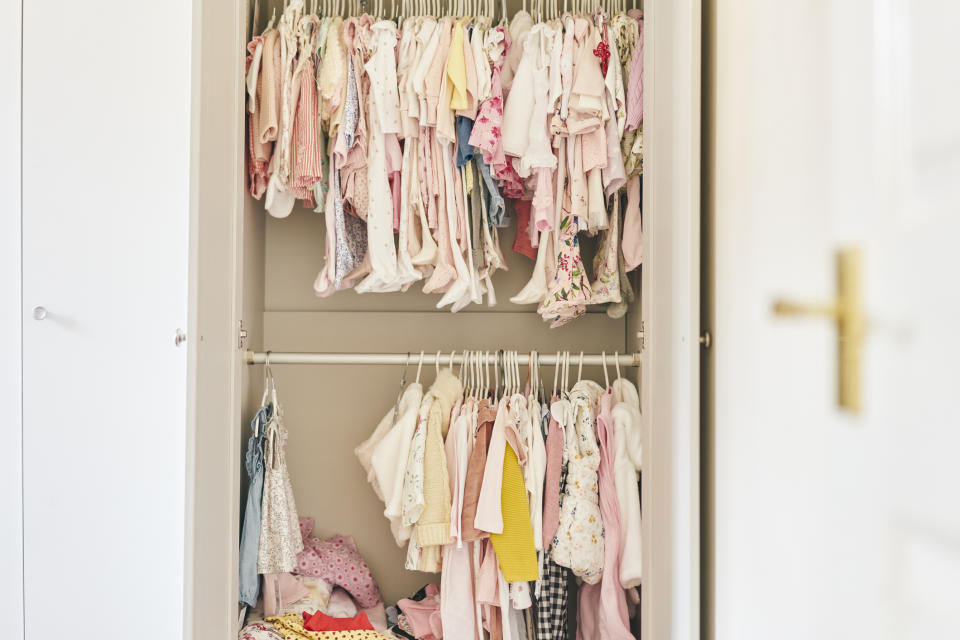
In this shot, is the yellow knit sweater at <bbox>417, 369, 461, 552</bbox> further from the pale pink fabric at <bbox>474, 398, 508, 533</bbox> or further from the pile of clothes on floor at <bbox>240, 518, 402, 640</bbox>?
the pile of clothes on floor at <bbox>240, 518, 402, 640</bbox>

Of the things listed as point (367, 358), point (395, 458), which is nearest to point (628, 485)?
point (395, 458)

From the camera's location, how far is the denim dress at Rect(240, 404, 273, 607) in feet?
6.60

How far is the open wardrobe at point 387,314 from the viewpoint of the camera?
5.59 feet

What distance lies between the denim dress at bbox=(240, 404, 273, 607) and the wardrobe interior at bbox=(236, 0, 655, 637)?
1.14ft

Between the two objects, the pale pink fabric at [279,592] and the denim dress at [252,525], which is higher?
the denim dress at [252,525]
